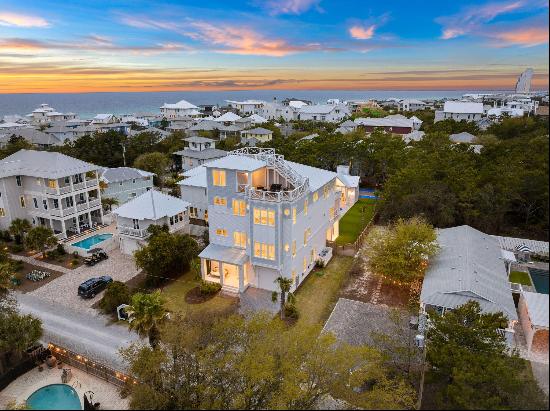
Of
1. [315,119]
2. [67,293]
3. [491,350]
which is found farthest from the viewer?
[315,119]

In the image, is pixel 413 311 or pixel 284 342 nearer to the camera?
pixel 284 342

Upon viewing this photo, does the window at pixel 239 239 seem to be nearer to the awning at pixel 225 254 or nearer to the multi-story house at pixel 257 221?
the multi-story house at pixel 257 221

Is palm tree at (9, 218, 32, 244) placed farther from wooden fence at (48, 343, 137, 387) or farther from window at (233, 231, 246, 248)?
window at (233, 231, 246, 248)

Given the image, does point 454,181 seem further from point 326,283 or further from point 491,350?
point 491,350

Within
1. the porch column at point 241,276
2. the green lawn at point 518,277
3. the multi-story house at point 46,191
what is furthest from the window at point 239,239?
the multi-story house at point 46,191

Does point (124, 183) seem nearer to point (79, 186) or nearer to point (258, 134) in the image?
point (79, 186)

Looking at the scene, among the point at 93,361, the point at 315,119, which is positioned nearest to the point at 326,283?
the point at 93,361

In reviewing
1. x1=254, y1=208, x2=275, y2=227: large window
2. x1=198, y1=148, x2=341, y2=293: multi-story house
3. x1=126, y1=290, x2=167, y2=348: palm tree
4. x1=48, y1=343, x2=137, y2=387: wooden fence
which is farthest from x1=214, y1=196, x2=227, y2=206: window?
x1=48, y1=343, x2=137, y2=387: wooden fence
